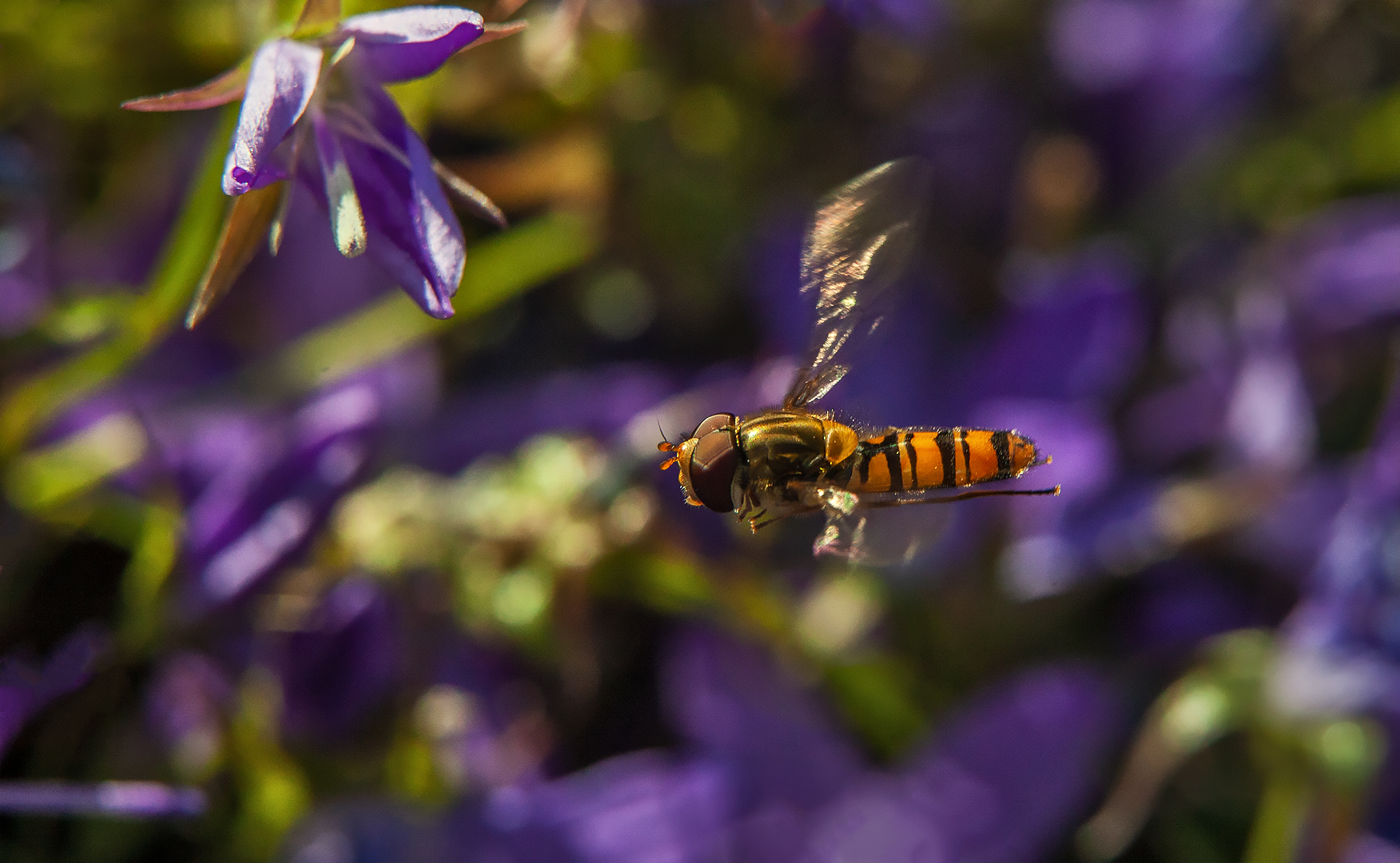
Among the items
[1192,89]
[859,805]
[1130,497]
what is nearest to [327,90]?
[859,805]

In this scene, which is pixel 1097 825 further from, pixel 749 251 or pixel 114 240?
pixel 114 240

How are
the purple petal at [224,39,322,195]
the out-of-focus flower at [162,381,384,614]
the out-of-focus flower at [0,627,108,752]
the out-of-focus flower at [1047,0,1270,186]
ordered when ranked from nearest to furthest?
the purple petal at [224,39,322,195], the out-of-focus flower at [0,627,108,752], the out-of-focus flower at [162,381,384,614], the out-of-focus flower at [1047,0,1270,186]

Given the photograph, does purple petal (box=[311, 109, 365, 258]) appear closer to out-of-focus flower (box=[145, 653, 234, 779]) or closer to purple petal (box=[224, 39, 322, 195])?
purple petal (box=[224, 39, 322, 195])

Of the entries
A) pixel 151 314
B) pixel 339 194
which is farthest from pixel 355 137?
pixel 151 314

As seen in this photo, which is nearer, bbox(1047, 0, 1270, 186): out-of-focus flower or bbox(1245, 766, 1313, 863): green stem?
bbox(1245, 766, 1313, 863): green stem

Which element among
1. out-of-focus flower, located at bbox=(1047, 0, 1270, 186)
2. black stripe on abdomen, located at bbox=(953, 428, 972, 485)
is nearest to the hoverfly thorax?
black stripe on abdomen, located at bbox=(953, 428, 972, 485)

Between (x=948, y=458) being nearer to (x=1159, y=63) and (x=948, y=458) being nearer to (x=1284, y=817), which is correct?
(x=1284, y=817)
